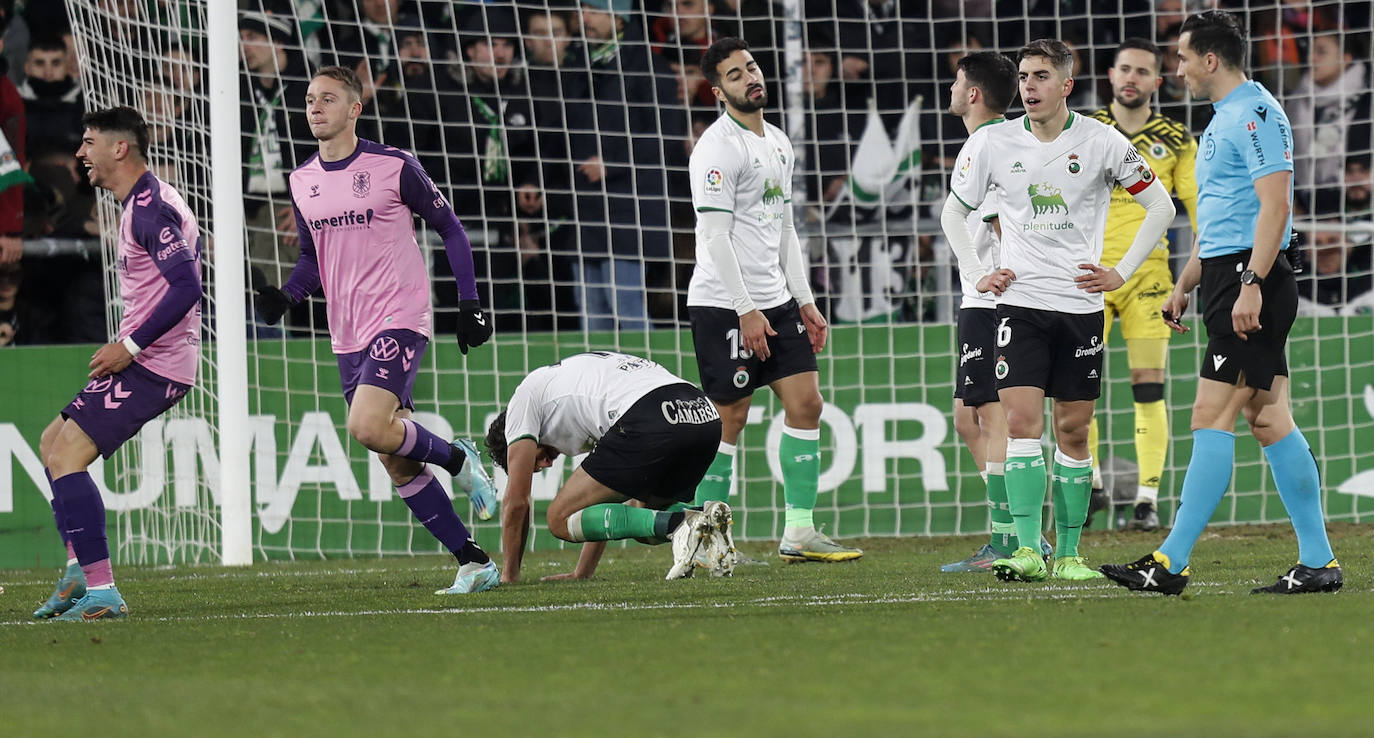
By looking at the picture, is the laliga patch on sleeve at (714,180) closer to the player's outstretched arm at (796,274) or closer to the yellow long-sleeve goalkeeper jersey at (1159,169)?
the player's outstretched arm at (796,274)

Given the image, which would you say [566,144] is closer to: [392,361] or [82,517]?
[392,361]

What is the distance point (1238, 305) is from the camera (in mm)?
5207

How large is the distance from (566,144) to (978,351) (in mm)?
4717

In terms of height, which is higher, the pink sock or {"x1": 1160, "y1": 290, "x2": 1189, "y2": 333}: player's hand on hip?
{"x1": 1160, "y1": 290, "x2": 1189, "y2": 333}: player's hand on hip

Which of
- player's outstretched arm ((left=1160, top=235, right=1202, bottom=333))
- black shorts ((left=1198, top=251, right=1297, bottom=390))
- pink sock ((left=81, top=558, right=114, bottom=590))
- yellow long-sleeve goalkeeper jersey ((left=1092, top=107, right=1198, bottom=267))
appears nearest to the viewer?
black shorts ((left=1198, top=251, right=1297, bottom=390))

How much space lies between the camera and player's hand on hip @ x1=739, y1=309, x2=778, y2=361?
7352 mm

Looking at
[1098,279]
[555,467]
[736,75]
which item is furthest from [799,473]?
[555,467]

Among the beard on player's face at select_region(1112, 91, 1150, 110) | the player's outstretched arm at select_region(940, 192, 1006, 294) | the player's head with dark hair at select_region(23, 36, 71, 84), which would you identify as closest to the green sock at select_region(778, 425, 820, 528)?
the player's outstretched arm at select_region(940, 192, 1006, 294)

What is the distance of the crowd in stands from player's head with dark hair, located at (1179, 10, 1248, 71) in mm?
5009

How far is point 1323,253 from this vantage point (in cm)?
1115

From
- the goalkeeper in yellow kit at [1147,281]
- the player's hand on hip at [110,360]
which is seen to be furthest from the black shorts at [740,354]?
the player's hand on hip at [110,360]

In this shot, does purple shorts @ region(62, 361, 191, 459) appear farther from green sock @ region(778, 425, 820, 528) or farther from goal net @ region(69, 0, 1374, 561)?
green sock @ region(778, 425, 820, 528)

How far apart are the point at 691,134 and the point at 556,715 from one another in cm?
850

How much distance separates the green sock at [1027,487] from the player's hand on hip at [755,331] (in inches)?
59.5
